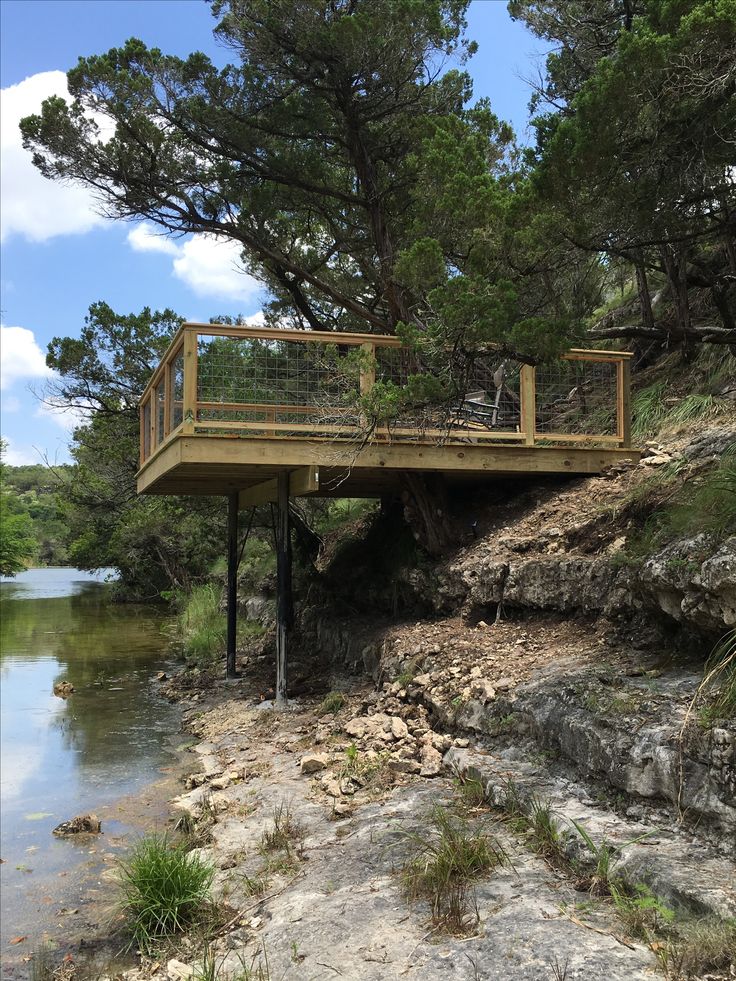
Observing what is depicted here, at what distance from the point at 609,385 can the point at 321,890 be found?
755 centimetres

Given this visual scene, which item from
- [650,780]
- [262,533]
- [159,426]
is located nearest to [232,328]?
[159,426]

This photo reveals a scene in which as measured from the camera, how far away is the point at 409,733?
21.6 ft

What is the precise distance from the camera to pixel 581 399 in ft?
32.2

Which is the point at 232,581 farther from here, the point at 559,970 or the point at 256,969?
the point at 559,970

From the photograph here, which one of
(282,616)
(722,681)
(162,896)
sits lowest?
(162,896)

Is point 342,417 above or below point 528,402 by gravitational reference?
below

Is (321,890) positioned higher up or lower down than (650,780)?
lower down

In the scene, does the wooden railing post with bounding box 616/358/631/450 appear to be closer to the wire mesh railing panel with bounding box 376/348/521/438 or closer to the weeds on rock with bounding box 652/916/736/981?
the wire mesh railing panel with bounding box 376/348/521/438

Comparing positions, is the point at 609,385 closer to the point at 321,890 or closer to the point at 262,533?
the point at 321,890

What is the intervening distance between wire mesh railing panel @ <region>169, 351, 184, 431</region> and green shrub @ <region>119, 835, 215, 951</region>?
15.9 feet

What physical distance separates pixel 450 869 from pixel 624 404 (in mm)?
6837

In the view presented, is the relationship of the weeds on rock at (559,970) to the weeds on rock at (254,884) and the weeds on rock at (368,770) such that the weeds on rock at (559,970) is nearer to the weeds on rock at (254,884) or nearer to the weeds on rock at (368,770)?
the weeds on rock at (254,884)

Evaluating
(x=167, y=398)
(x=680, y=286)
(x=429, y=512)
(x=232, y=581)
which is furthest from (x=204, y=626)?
(x=680, y=286)

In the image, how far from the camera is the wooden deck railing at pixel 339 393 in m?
8.05
